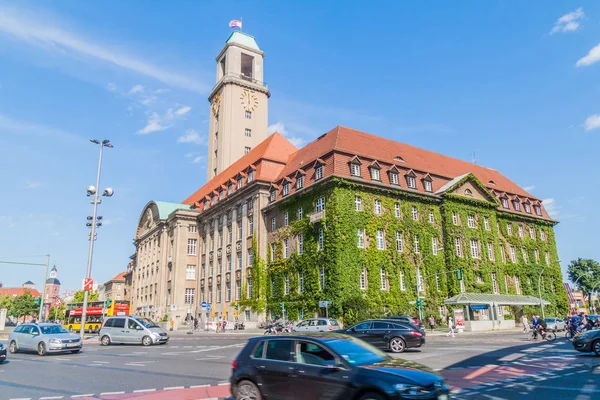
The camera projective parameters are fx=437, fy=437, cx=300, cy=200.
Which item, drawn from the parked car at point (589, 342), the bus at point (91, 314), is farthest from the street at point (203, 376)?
the bus at point (91, 314)

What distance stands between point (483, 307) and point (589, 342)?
23767mm

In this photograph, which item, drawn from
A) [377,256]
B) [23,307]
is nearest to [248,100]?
[377,256]

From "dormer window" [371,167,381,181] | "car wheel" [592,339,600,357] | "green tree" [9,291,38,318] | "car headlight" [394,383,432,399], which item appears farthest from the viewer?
"green tree" [9,291,38,318]

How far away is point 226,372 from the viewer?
1397 centimetres

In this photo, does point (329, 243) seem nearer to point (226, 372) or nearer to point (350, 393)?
point (226, 372)

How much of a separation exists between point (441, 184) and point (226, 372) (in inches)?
1637

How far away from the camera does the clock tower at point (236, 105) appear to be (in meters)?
73.6

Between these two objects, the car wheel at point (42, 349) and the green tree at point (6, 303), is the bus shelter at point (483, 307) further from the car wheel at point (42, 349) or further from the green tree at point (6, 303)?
the green tree at point (6, 303)

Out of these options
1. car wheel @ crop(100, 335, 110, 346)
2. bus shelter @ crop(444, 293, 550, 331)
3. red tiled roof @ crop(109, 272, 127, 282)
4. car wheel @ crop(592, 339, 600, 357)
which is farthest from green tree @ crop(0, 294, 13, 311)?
car wheel @ crop(592, 339, 600, 357)

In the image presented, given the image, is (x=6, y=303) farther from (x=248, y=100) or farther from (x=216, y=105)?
(x=248, y=100)

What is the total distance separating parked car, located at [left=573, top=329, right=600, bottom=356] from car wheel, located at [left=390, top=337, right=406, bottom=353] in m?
6.77

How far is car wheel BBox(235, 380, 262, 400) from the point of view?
8.17 m

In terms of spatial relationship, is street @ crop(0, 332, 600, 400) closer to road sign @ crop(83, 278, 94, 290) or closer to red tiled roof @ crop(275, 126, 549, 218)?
road sign @ crop(83, 278, 94, 290)

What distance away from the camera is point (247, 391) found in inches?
329
